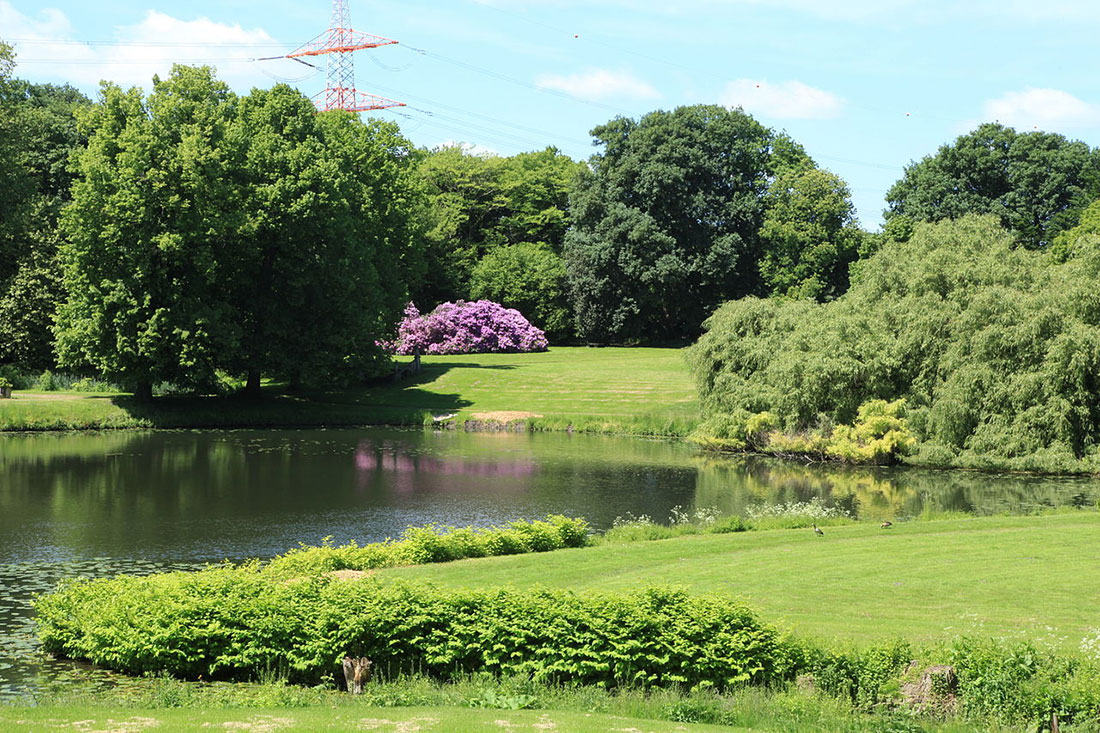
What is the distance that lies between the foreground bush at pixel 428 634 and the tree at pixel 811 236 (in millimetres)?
72885

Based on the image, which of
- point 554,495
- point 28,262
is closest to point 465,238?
point 28,262

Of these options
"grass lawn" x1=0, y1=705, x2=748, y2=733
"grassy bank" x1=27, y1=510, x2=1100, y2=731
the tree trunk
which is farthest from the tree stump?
the tree trunk

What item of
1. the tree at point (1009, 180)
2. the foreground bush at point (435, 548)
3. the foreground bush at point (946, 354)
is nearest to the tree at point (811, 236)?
the tree at point (1009, 180)

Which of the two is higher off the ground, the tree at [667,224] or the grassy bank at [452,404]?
the tree at [667,224]

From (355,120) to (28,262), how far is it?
23.4 metres

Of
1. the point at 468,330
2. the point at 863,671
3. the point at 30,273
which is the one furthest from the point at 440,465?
the point at 468,330

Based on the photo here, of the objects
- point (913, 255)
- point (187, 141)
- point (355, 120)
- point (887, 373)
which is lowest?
point (887, 373)

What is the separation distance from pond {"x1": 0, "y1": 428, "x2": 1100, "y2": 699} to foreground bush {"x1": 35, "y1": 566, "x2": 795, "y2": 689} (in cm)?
226

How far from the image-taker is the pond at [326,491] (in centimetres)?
2803

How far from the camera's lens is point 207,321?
2275 inches

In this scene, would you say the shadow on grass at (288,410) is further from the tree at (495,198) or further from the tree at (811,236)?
the tree at (811,236)

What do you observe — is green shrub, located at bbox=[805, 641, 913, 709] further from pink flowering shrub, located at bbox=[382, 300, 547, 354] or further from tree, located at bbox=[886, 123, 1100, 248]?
tree, located at bbox=[886, 123, 1100, 248]

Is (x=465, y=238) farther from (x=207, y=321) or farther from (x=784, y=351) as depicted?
(x=784, y=351)

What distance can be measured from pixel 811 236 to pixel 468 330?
95.3ft
